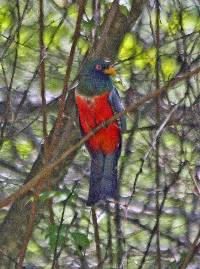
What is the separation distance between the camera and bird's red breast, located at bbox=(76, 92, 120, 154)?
13.1 feet

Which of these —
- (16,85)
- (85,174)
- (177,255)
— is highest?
(16,85)

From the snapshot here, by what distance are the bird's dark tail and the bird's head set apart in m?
0.33

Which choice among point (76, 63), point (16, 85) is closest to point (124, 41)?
point (76, 63)

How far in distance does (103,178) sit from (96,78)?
1.82 feet

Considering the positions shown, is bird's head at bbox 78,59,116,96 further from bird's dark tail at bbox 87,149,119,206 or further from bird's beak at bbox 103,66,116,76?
bird's dark tail at bbox 87,149,119,206

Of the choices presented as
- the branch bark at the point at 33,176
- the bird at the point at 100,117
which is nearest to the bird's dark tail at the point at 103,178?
the bird at the point at 100,117

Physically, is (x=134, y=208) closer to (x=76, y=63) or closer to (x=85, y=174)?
(x=85, y=174)

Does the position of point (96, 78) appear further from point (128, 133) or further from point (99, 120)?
point (128, 133)

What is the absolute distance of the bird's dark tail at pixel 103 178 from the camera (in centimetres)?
384

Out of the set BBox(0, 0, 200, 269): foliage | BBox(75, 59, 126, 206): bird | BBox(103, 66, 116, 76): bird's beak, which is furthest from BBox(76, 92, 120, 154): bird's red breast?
BBox(0, 0, 200, 269): foliage

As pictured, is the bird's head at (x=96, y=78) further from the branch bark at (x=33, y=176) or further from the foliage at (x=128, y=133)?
the foliage at (x=128, y=133)

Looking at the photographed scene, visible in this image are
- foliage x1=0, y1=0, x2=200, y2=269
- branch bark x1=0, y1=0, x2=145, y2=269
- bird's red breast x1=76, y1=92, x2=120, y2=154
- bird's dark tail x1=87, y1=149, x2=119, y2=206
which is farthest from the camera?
foliage x1=0, y1=0, x2=200, y2=269

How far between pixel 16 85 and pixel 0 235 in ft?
3.90

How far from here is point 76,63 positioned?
5070 millimetres
